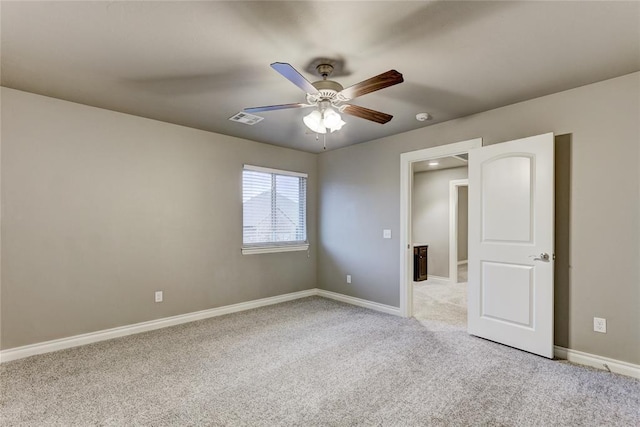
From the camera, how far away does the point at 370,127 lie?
3973mm

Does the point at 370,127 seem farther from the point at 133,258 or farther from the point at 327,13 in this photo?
the point at 133,258

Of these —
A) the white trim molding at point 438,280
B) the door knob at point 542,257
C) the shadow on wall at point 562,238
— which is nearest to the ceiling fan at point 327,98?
the shadow on wall at point 562,238

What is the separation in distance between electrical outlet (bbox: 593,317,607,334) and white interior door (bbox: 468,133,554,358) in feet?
1.08

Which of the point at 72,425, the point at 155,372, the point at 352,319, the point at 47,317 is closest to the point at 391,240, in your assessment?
the point at 352,319

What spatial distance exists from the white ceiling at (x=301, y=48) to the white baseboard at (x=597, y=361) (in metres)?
2.38

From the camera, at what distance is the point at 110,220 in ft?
11.3

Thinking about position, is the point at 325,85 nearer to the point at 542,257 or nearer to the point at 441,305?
the point at 542,257

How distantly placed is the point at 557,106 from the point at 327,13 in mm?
2465

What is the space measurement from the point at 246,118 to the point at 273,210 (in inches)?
65.0

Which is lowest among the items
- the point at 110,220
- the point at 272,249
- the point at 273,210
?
the point at 272,249

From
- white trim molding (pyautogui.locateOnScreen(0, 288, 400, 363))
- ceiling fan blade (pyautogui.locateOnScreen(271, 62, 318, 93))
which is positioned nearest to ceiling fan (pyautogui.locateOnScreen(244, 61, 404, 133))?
ceiling fan blade (pyautogui.locateOnScreen(271, 62, 318, 93))

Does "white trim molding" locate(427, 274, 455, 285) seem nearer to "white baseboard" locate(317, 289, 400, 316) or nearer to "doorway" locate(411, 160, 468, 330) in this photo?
"doorway" locate(411, 160, 468, 330)

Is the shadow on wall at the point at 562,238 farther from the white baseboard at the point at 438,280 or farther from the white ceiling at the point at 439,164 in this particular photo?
the white baseboard at the point at 438,280

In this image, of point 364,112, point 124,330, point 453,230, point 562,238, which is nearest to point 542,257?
point 562,238
